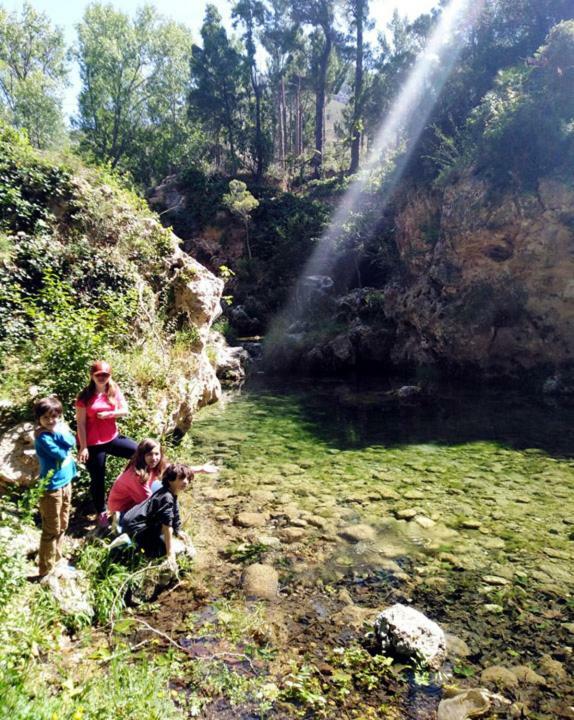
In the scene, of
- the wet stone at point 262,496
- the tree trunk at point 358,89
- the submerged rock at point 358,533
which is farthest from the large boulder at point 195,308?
the tree trunk at point 358,89

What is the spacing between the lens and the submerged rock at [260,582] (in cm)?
469

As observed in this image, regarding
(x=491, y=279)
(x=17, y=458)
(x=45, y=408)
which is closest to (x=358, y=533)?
(x=45, y=408)

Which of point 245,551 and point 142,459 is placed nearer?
point 142,459

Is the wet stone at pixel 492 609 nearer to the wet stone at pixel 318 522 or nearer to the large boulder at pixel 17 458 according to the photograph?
the wet stone at pixel 318 522

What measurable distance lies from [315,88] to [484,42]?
26.0 metres

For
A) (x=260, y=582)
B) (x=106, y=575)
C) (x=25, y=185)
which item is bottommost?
(x=260, y=582)

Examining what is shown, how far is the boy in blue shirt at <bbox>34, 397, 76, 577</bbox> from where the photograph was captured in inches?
160

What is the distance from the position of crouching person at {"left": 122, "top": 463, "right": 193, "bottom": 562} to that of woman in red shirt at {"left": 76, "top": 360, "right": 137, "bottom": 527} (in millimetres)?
621

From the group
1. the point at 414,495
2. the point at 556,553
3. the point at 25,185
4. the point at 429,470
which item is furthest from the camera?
the point at 25,185

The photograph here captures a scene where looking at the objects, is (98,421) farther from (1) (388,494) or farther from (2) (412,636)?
(1) (388,494)

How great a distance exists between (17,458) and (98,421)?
96cm

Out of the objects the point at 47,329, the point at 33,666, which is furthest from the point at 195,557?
the point at 47,329

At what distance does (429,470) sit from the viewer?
8508 mm

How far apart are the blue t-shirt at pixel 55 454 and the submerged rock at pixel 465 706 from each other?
12.0ft
